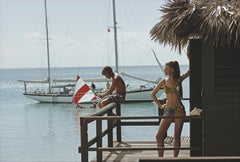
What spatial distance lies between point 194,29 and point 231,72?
0.77 metres

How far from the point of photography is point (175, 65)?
7.51 m

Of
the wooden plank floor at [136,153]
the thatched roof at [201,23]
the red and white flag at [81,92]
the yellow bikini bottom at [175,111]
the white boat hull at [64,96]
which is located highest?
the thatched roof at [201,23]

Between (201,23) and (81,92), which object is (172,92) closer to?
(201,23)

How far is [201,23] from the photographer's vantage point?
7164 mm

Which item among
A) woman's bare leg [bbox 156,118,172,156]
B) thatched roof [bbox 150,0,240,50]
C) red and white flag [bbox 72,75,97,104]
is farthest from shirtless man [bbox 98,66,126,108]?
red and white flag [bbox 72,75,97,104]

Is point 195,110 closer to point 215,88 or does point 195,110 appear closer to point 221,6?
point 215,88

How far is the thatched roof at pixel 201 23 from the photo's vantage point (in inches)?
272

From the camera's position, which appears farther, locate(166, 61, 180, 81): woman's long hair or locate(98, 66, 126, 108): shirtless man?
locate(98, 66, 126, 108): shirtless man

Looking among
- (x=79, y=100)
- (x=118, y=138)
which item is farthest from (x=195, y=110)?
(x=79, y=100)

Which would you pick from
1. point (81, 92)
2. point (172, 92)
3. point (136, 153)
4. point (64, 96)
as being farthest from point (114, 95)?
point (64, 96)

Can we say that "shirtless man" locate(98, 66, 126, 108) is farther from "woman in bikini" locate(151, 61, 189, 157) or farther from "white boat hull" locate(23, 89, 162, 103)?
"white boat hull" locate(23, 89, 162, 103)

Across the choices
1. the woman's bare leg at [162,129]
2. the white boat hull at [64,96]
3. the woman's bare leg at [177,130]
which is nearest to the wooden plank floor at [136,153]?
the woman's bare leg at [162,129]

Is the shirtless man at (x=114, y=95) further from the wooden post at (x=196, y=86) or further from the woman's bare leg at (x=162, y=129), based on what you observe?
the wooden post at (x=196, y=86)

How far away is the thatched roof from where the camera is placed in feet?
22.6
